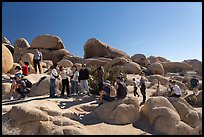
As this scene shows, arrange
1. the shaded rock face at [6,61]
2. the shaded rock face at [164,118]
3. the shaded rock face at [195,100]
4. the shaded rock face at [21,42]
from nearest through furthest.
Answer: the shaded rock face at [164,118]
the shaded rock face at [195,100]
the shaded rock face at [6,61]
the shaded rock face at [21,42]

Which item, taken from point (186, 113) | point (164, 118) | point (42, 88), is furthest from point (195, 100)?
point (42, 88)

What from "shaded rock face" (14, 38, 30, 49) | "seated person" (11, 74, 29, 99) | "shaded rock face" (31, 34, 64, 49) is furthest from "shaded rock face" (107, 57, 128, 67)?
"shaded rock face" (14, 38, 30, 49)

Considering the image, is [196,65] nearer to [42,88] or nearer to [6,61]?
[6,61]

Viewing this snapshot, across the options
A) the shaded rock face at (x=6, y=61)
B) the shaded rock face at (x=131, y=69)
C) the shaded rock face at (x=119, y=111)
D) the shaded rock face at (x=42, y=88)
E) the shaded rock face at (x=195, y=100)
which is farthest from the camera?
the shaded rock face at (x=131, y=69)

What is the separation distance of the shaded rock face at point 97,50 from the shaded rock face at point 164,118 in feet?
70.2

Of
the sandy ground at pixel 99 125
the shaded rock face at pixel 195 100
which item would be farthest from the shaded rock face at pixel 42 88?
the shaded rock face at pixel 195 100

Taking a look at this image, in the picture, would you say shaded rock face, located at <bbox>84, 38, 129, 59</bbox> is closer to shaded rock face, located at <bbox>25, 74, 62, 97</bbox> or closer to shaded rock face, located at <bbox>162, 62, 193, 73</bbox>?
shaded rock face, located at <bbox>162, 62, 193, 73</bbox>

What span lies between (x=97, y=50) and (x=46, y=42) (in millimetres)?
6943

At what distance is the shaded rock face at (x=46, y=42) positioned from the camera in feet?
103

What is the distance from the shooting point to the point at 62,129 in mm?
6949

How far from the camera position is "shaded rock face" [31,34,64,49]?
31.3 m

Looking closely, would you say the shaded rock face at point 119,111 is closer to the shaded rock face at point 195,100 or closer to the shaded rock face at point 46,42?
the shaded rock face at point 195,100

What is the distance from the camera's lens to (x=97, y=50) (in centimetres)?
3048

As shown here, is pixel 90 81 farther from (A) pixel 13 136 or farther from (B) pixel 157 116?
(A) pixel 13 136
